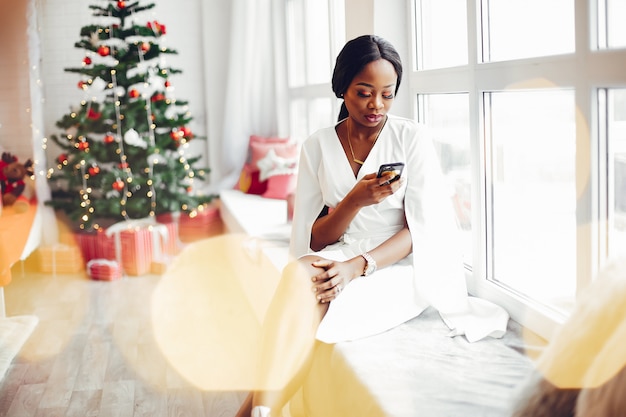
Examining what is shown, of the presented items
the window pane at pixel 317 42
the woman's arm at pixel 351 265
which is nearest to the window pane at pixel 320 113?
the window pane at pixel 317 42

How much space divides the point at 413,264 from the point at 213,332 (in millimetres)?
1704

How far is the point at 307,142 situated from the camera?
2.44 m

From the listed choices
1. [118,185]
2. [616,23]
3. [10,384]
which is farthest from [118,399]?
[118,185]

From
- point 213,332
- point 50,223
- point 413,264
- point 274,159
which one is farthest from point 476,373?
point 50,223

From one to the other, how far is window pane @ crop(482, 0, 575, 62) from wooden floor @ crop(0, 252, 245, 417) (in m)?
1.57

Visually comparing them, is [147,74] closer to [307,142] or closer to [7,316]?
[7,316]

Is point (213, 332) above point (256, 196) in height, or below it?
below

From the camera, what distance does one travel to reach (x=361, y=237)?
93.7 inches

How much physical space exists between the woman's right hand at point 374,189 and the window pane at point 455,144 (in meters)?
0.57

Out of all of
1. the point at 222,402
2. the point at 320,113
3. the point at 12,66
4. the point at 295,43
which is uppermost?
the point at 295,43

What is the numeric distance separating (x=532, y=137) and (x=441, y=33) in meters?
0.82

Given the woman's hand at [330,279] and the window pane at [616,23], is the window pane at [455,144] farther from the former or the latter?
the window pane at [616,23]

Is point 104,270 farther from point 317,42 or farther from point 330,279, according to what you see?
point 330,279

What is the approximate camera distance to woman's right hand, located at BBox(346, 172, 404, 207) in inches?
85.9
